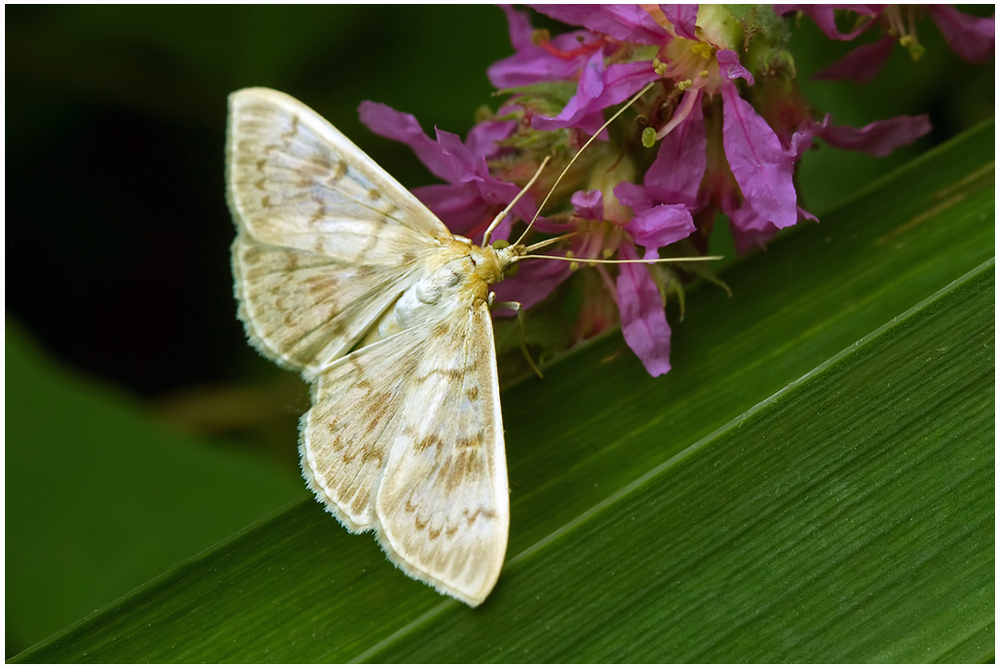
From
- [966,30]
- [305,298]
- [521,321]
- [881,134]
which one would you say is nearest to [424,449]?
[521,321]

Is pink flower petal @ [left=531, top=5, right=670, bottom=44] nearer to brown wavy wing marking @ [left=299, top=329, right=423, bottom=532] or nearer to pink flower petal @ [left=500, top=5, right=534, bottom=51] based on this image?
pink flower petal @ [left=500, top=5, right=534, bottom=51]

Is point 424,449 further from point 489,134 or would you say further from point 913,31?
point 913,31

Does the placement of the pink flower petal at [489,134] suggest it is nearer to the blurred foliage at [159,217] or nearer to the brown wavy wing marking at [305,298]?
the brown wavy wing marking at [305,298]

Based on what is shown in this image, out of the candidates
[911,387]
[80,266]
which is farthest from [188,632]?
[80,266]

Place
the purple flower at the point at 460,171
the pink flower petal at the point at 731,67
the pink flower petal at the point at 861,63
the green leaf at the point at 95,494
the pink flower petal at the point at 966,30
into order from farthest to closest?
the green leaf at the point at 95,494 < the pink flower petal at the point at 861,63 < the pink flower petal at the point at 966,30 < the purple flower at the point at 460,171 < the pink flower petal at the point at 731,67

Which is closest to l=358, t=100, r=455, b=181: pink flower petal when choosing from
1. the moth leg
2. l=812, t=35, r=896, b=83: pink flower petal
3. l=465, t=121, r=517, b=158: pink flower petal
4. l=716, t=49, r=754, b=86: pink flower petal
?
l=465, t=121, r=517, b=158: pink flower petal

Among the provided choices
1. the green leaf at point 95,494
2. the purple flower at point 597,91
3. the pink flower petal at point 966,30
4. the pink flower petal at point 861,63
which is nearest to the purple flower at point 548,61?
the purple flower at point 597,91
